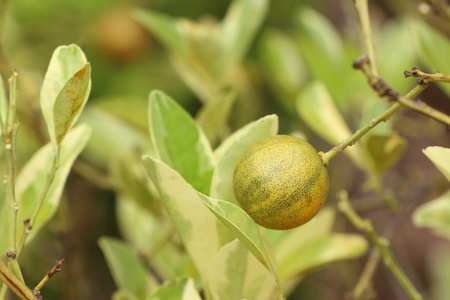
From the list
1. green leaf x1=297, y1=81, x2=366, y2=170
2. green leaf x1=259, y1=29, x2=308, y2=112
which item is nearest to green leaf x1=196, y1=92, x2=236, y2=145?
green leaf x1=297, y1=81, x2=366, y2=170

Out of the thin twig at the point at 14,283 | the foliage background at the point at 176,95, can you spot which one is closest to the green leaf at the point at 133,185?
the foliage background at the point at 176,95

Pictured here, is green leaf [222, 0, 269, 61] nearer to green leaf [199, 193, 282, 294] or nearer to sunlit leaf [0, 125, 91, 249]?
sunlit leaf [0, 125, 91, 249]

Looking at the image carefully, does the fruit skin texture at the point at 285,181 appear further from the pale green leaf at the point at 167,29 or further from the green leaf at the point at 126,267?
the pale green leaf at the point at 167,29

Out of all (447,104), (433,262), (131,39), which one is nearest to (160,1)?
(131,39)

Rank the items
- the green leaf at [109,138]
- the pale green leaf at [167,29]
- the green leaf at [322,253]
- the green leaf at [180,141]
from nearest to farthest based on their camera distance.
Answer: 1. the green leaf at [180,141]
2. the green leaf at [322,253]
3. the pale green leaf at [167,29]
4. the green leaf at [109,138]

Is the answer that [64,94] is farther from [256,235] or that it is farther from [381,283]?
[381,283]

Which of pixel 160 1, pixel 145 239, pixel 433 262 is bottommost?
pixel 433 262

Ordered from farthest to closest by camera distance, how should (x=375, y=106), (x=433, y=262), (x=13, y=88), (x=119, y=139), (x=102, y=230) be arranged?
1. (x=433, y=262)
2. (x=102, y=230)
3. (x=119, y=139)
4. (x=375, y=106)
5. (x=13, y=88)
